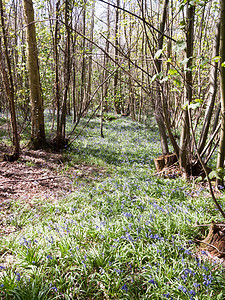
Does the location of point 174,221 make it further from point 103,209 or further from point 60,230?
point 60,230

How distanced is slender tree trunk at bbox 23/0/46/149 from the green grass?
365cm

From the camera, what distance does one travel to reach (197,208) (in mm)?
3787

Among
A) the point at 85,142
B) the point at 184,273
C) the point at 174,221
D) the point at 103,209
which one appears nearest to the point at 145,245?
the point at 184,273

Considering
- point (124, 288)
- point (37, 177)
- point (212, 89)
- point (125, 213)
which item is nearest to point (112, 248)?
point (124, 288)

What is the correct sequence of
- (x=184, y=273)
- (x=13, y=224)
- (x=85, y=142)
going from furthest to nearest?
1. (x=85, y=142)
2. (x=13, y=224)
3. (x=184, y=273)

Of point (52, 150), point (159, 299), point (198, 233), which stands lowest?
point (159, 299)

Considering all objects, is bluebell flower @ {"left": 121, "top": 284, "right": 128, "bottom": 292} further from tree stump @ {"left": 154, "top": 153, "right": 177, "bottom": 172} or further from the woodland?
tree stump @ {"left": 154, "top": 153, "right": 177, "bottom": 172}

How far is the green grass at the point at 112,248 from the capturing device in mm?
2268

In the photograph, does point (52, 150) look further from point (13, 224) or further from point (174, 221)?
point (174, 221)

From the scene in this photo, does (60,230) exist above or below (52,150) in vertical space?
below

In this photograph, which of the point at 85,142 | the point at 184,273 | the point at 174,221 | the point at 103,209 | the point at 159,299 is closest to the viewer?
the point at 159,299

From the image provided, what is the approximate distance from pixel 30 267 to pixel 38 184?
118 inches

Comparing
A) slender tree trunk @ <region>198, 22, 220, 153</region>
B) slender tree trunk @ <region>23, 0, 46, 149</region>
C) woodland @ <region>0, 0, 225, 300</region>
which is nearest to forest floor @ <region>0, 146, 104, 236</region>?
woodland @ <region>0, 0, 225, 300</region>

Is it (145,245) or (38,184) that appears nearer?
(145,245)
